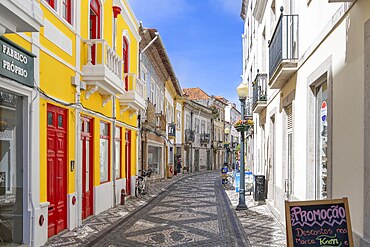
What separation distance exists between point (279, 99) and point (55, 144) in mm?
5443

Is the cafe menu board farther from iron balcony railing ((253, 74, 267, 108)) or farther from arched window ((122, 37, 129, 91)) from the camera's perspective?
arched window ((122, 37, 129, 91))

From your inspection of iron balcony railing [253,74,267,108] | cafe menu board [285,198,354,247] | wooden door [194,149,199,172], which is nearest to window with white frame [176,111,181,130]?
wooden door [194,149,199,172]

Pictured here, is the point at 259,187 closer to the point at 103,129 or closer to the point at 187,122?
the point at 103,129

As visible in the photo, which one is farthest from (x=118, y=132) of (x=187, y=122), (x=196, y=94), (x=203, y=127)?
(x=196, y=94)

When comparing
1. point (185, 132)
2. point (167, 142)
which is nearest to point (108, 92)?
point (167, 142)

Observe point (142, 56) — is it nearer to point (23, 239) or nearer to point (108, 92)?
point (108, 92)

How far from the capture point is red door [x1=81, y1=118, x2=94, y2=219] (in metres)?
9.20

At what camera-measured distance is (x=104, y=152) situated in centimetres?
1112

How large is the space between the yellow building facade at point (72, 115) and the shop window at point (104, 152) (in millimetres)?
27

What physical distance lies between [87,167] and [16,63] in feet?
14.2

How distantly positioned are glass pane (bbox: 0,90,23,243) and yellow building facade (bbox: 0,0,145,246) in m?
0.06

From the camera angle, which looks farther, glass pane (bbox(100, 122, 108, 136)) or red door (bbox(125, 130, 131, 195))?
red door (bbox(125, 130, 131, 195))

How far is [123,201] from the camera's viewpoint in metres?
12.2

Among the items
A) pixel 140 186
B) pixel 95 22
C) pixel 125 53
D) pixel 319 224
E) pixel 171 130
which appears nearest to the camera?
pixel 319 224
